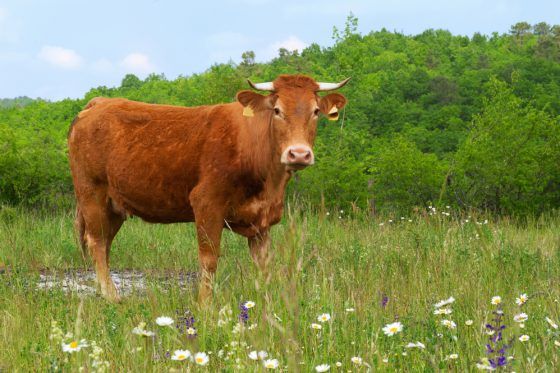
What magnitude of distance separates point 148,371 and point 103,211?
4.06 m

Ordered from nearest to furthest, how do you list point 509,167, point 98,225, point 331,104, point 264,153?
point 264,153
point 331,104
point 98,225
point 509,167

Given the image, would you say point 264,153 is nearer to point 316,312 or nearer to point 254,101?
point 254,101

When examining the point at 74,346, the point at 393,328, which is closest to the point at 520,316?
the point at 393,328

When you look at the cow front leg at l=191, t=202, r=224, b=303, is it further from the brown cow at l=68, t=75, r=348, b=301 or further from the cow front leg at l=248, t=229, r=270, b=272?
the cow front leg at l=248, t=229, r=270, b=272

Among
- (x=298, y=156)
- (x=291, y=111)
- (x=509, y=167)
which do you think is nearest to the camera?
(x=298, y=156)

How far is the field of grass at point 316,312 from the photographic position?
2.67 m

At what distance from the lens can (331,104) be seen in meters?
5.83

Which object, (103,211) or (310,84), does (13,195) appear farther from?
(310,84)

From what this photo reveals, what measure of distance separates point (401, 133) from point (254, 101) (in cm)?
1996

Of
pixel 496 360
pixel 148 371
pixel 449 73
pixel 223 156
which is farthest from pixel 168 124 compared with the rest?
pixel 449 73

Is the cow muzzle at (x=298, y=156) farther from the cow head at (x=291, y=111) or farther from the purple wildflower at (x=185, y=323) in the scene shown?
the purple wildflower at (x=185, y=323)

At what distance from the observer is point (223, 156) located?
5707 mm

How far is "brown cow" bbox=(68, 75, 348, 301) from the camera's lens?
5.52 meters

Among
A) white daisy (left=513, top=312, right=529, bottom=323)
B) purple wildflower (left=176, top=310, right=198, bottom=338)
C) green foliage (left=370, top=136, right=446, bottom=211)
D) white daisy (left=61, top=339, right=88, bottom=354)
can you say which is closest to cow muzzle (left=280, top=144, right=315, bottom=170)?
purple wildflower (left=176, top=310, right=198, bottom=338)
